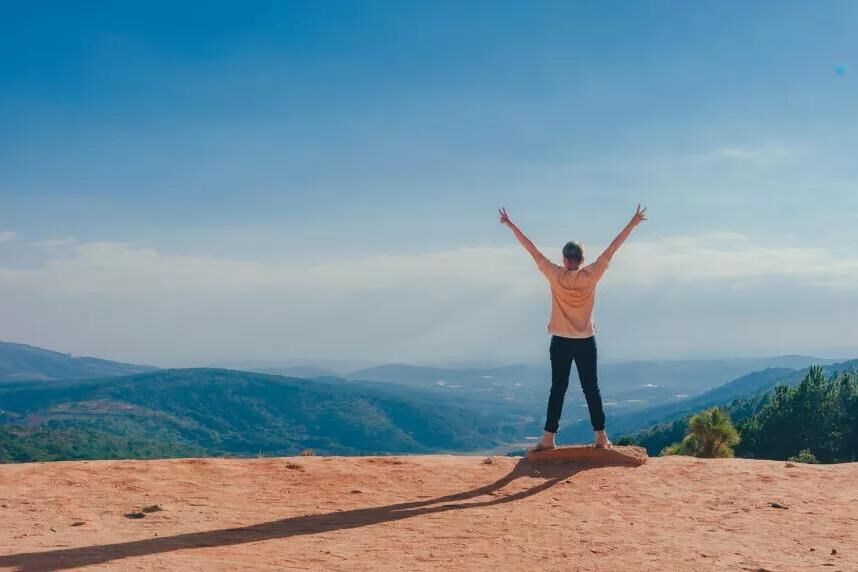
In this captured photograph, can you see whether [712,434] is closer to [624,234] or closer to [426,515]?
[624,234]

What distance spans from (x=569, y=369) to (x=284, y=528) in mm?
4701

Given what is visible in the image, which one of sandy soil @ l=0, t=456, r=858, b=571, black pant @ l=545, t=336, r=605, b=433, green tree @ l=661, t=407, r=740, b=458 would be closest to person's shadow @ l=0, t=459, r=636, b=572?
sandy soil @ l=0, t=456, r=858, b=571

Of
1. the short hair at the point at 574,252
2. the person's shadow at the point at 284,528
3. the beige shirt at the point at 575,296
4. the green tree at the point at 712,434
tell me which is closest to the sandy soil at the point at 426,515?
the person's shadow at the point at 284,528

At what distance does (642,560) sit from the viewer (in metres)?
5.75

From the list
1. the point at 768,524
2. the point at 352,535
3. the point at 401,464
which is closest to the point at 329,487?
the point at 401,464

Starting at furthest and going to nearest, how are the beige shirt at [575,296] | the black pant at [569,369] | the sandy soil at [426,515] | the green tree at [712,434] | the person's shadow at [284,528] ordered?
the green tree at [712,434], the black pant at [569,369], the beige shirt at [575,296], the sandy soil at [426,515], the person's shadow at [284,528]

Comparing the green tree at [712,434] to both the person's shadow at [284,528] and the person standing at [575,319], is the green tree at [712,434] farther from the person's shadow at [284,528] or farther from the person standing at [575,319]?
the person's shadow at [284,528]

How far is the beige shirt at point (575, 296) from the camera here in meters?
9.66

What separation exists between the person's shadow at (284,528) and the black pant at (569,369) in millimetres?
847

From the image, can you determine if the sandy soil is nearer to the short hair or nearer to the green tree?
the short hair

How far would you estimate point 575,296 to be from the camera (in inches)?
384

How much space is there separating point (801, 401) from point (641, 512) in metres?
64.7

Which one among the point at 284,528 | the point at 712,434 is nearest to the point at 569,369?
the point at 284,528

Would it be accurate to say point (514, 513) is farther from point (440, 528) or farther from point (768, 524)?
point (768, 524)
